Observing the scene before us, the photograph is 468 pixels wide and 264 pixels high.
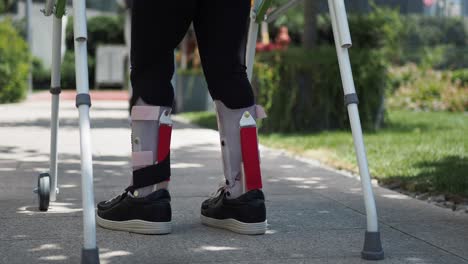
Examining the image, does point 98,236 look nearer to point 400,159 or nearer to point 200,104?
point 400,159

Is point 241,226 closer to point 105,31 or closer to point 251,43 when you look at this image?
point 251,43

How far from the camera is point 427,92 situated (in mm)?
14344

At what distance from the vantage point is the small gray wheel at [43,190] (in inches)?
150

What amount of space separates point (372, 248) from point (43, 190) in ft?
5.38

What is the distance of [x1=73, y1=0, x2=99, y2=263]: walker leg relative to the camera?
2725mm

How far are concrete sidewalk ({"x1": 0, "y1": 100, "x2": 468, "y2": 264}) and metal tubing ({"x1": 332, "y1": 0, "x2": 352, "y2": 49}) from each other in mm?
771

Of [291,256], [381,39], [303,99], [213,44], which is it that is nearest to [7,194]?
[213,44]

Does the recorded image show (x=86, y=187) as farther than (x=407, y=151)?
No

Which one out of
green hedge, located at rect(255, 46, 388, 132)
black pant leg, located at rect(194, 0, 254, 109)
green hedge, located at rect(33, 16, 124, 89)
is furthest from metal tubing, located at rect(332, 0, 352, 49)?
green hedge, located at rect(33, 16, 124, 89)

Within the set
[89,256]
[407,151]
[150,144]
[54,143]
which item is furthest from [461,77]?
[89,256]

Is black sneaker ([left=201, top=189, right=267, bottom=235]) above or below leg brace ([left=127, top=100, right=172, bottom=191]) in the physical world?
below

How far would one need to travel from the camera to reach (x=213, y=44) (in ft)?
10.9

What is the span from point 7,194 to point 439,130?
5.99 metres

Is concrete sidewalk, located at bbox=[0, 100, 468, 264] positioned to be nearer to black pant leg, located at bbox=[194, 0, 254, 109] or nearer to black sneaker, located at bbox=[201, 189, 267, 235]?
black sneaker, located at bbox=[201, 189, 267, 235]
